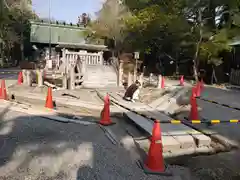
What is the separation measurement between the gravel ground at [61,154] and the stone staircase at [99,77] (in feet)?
25.6

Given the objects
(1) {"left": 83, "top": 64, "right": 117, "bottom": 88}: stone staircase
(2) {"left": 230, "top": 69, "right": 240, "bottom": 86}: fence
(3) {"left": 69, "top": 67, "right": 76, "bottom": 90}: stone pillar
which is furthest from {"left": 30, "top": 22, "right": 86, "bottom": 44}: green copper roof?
(2) {"left": 230, "top": 69, "right": 240, "bottom": 86}: fence

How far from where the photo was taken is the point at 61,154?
426cm

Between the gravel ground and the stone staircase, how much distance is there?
779 centimetres

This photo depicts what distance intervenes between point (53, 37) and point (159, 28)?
1874 cm

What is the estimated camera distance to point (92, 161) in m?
4.11

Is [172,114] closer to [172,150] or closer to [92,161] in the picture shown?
[172,150]

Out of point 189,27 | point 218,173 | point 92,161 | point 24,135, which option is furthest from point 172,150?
point 189,27

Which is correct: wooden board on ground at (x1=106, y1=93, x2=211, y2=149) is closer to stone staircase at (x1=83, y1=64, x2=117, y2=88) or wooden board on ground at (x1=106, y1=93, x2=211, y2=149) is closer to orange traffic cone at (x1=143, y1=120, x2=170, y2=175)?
orange traffic cone at (x1=143, y1=120, x2=170, y2=175)

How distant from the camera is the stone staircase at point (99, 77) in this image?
13.6 metres

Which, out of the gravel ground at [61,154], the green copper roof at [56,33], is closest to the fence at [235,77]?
A: the gravel ground at [61,154]

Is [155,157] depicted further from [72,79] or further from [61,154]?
[72,79]

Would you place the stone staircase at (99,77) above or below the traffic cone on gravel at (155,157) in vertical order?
above

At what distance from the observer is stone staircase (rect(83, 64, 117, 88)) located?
535 inches

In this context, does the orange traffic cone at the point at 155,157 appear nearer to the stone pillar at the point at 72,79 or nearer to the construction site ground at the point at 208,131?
the construction site ground at the point at 208,131
